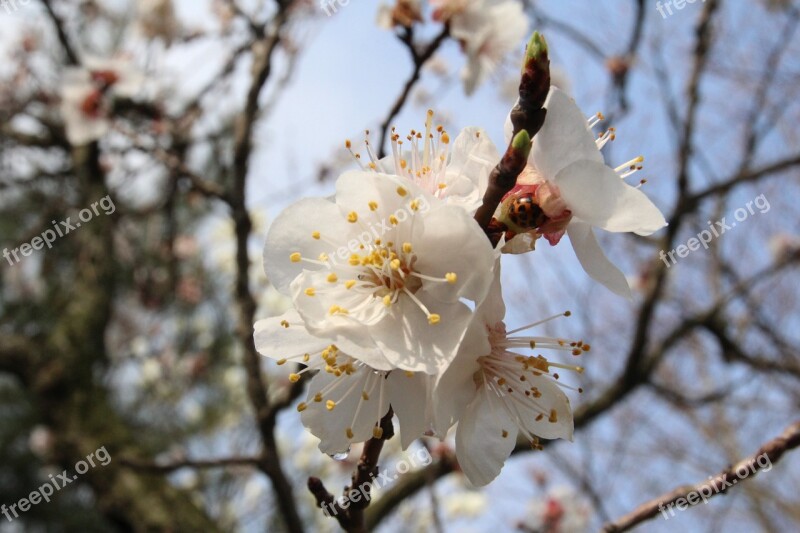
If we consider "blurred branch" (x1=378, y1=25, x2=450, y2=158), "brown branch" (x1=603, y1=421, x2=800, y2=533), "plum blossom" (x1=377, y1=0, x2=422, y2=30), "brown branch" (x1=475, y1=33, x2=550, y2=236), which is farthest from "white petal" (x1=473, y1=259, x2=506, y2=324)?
"plum blossom" (x1=377, y1=0, x2=422, y2=30)

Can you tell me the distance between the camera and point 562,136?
65cm

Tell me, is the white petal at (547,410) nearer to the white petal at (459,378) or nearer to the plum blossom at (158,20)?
the white petal at (459,378)

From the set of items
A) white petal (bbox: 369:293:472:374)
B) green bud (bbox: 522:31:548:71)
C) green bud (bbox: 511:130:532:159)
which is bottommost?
white petal (bbox: 369:293:472:374)

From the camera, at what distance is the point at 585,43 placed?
2.47 meters

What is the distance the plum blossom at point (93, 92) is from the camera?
98.0 inches

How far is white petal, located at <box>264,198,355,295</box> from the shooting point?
71cm

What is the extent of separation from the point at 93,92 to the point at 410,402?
96.0 inches

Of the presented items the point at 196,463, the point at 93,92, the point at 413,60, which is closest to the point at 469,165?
the point at 413,60

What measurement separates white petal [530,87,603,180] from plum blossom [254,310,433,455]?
27 cm

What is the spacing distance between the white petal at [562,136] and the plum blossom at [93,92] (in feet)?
7.53

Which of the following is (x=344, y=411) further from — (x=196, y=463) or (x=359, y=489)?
(x=196, y=463)

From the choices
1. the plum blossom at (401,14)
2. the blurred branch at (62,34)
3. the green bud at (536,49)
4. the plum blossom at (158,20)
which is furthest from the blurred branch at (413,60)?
the blurred branch at (62,34)

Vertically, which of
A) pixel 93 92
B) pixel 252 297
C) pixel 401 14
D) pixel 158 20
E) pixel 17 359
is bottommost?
pixel 17 359

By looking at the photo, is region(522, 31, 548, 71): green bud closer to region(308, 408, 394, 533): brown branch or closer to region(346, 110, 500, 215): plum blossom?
region(346, 110, 500, 215): plum blossom
